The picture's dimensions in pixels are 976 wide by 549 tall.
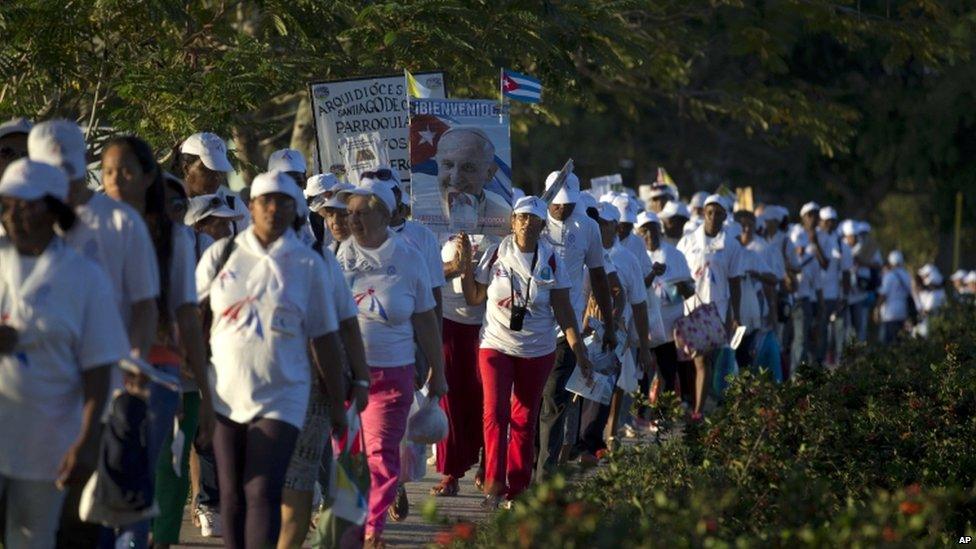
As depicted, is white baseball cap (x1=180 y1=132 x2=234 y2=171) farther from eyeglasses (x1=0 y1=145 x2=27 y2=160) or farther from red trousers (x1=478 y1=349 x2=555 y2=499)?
red trousers (x1=478 y1=349 x2=555 y2=499)

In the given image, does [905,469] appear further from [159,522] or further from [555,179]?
[159,522]

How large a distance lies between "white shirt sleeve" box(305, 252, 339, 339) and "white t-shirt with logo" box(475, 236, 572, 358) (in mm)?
3722

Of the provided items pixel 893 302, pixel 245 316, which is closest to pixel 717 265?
pixel 245 316

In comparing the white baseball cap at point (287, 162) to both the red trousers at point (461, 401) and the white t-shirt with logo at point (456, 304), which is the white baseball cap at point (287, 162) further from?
the red trousers at point (461, 401)

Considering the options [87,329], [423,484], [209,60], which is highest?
[209,60]

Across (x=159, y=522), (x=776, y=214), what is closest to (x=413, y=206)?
(x=159, y=522)

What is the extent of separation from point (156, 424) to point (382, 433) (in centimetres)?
211

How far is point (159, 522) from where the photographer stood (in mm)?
8812

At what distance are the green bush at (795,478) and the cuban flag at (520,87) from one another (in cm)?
238

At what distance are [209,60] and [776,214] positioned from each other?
10212mm

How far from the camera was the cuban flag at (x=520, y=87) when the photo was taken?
13.0 m

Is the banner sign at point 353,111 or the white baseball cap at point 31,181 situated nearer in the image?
the white baseball cap at point 31,181

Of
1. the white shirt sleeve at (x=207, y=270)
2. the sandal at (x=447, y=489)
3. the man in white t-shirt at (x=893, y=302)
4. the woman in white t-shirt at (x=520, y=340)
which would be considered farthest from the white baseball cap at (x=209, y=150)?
the man in white t-shirt at (x=893, y=302)

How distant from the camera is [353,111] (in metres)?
12.5
